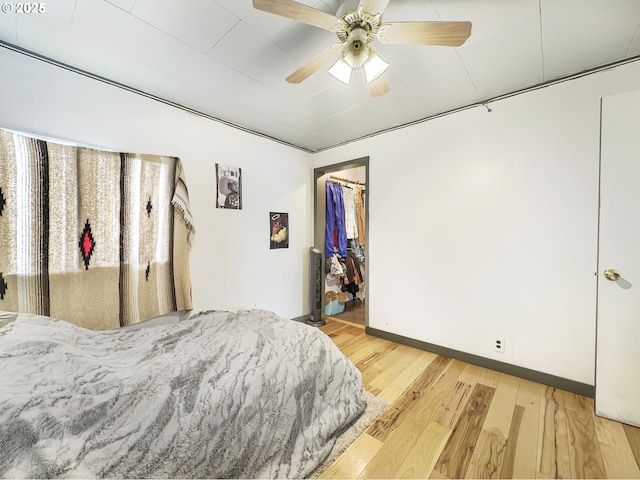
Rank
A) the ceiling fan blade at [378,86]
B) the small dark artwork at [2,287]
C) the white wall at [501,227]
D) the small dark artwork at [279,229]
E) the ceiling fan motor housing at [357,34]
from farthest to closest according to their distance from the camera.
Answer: the small dark artwork at [279,229] → the white wall at [501,227] → the ceiling fan blade at [378,86] → the small dark artwork at [2,287] → the ceiling fan motor housing at [357,34]

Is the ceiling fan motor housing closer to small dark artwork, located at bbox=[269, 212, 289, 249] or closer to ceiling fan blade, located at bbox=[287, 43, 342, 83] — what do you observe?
ceiling fan blade, located at bbox=[287, 43, 342, 83]

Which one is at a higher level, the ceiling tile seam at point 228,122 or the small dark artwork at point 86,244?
the ceiling tile seam at point 228,122

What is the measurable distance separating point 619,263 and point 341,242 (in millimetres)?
2759

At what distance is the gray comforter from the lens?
31.0 inches

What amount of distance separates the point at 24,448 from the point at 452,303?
2.71 meters

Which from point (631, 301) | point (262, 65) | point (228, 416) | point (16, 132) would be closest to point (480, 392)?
point (631, 301)

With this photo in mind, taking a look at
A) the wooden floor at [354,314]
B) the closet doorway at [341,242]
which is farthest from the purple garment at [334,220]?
the wooden floor at [354,314]

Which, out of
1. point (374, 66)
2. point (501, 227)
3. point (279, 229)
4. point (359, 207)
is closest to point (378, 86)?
point (374, 66)

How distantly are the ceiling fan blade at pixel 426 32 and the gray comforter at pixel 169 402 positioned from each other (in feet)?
5.68

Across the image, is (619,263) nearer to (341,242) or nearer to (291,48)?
(291,48)

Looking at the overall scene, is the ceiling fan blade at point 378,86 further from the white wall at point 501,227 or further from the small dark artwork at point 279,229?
the small dark artwork at point 279,229

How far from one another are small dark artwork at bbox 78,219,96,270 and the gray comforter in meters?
0.52

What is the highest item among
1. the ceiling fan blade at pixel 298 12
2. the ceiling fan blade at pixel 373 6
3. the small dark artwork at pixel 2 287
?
the ceiling fan blade at pixel 373 6

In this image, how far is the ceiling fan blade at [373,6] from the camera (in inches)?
40.8
